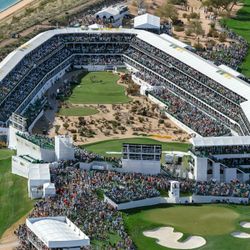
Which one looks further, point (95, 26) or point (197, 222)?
point (95, 26)

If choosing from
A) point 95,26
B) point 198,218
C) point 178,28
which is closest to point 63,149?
point 198,218

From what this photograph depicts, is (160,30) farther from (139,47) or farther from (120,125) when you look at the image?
(120,125)

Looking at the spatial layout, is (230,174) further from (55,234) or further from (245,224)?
(55,234)

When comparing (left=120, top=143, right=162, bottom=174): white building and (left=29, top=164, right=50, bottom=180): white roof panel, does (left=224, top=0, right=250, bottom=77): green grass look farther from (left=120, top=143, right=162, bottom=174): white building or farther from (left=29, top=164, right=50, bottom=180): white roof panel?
(left=29, top=164, right=50, bottom=180): white roof panel

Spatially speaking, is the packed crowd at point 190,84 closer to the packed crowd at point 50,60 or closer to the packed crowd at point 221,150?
the packed crowd at point 50,60

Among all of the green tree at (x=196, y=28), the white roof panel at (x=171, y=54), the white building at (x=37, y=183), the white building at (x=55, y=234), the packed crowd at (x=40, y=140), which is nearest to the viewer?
the white building at (x=55, y=234)

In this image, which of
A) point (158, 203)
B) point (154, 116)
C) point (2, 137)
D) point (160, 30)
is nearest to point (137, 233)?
point (158, 203)

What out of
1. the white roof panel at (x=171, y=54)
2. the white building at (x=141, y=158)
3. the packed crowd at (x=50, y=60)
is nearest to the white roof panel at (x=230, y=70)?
the white roof panel at (x=171, y=54)

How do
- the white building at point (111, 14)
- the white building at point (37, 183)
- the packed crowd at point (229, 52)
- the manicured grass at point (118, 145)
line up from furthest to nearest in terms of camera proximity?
the white building at point (111, 14)
the packed crowd at point (229, 52)
the manicured grass at point (118, 145)
the white building at point (37, 183)
